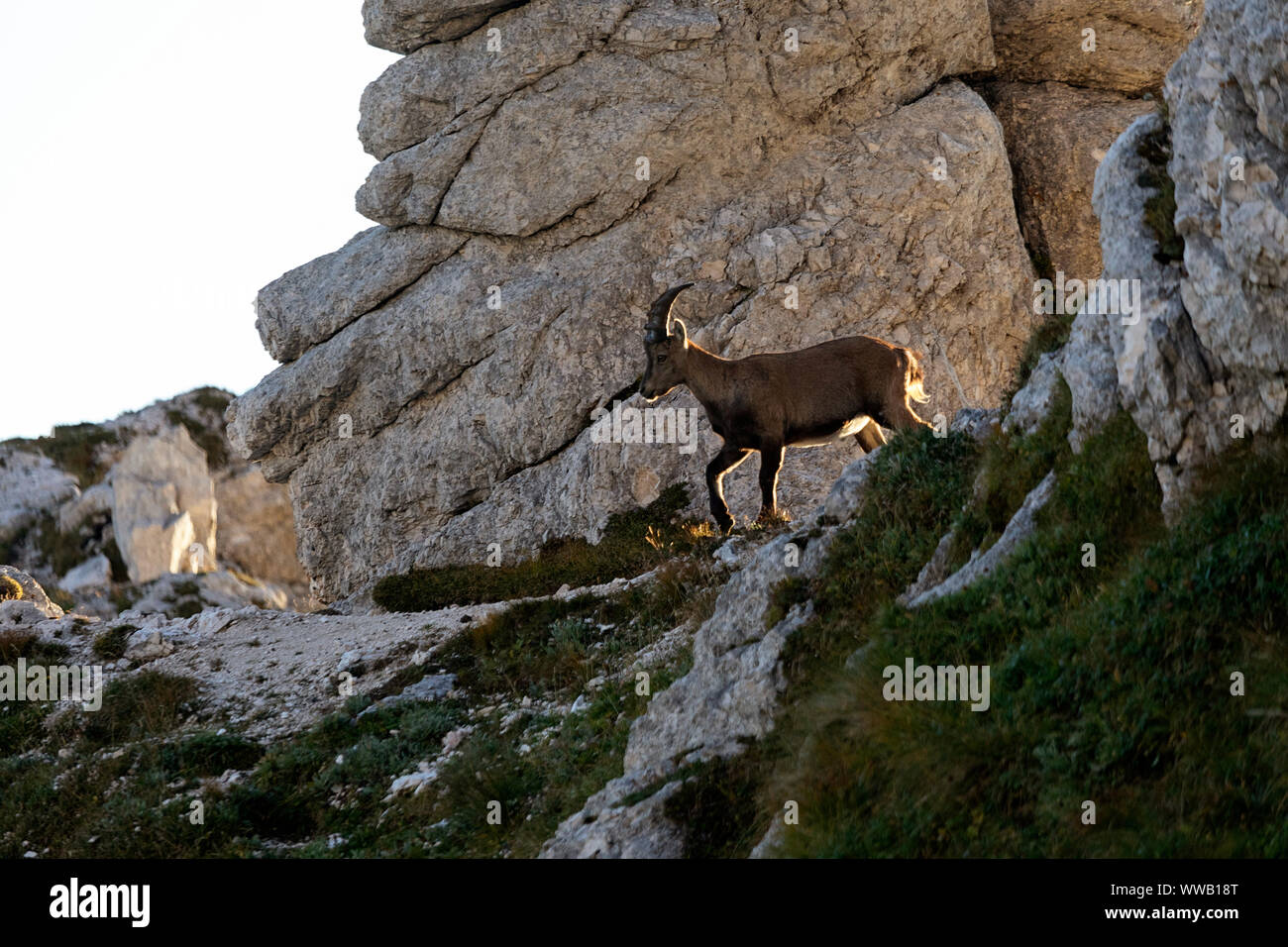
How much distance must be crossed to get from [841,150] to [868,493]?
1467 centimetres

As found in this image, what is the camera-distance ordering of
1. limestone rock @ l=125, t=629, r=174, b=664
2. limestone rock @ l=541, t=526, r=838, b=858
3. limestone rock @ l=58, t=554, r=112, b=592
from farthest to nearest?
1. limestone rock @ l=58, t=554, r=112, b=592
2. limestone rock @ l=125, t=629, r=174, b=664
3. limestone rock @ l=541, t=526, r=838, b=858

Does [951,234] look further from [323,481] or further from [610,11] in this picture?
[323,481]

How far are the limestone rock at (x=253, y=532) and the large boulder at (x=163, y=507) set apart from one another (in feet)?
9.08

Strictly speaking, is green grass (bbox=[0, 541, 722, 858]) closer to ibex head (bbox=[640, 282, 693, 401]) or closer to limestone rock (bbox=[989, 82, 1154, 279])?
ibex head (bbox=[640, 282, 693, 401])

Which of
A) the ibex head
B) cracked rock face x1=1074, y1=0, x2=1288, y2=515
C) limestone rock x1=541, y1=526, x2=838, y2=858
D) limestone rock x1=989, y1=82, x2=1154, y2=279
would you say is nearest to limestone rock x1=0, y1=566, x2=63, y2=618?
the ibex head

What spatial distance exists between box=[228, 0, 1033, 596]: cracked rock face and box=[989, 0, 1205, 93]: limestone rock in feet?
4.90

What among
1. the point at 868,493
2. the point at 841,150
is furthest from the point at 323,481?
the point at 868,493

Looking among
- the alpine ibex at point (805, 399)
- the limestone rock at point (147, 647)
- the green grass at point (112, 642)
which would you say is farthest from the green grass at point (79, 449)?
the alpine ibex at point (805, 399)

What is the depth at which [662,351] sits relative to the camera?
19.3 metres

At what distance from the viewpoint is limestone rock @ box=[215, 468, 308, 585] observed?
60.6 meters

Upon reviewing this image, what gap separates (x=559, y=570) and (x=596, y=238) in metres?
7.59

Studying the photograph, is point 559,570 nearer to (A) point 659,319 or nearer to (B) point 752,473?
(B) point 752,473
